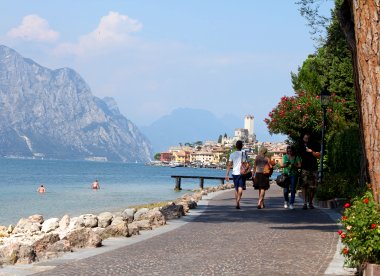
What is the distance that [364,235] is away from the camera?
7383mm

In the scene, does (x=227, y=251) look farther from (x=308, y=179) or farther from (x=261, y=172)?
(x=261, y=172)

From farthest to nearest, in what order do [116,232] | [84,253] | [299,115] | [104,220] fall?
[299,115]
[104,220]
[116,232]
[84,253]

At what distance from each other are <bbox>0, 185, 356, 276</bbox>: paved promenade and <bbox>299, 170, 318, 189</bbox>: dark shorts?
10.7 feet

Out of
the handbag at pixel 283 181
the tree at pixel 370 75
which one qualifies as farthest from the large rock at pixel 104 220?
the tree at pixel 370 75

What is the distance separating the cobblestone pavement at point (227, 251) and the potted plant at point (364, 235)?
0.88 meters

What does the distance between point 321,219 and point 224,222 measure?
2159 mm

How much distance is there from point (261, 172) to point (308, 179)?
1.31 meters

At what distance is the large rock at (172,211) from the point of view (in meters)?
15.6

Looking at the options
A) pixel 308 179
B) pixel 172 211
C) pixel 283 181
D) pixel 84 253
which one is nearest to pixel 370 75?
pixel 84 253

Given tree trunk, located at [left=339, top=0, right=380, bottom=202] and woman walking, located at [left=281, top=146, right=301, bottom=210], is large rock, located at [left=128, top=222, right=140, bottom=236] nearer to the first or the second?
tree trunk, located at [left=339, top=0, right=380, bottom=202]

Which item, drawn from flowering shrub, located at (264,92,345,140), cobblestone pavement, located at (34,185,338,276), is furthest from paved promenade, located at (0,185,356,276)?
flowering shrub, located at (264,92,345,140)

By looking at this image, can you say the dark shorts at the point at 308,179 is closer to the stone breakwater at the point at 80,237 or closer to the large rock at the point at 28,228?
the stone breakwater at the point at 80,237

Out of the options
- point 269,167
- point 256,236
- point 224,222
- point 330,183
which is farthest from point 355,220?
point 330,183

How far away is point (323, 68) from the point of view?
1512 inches
